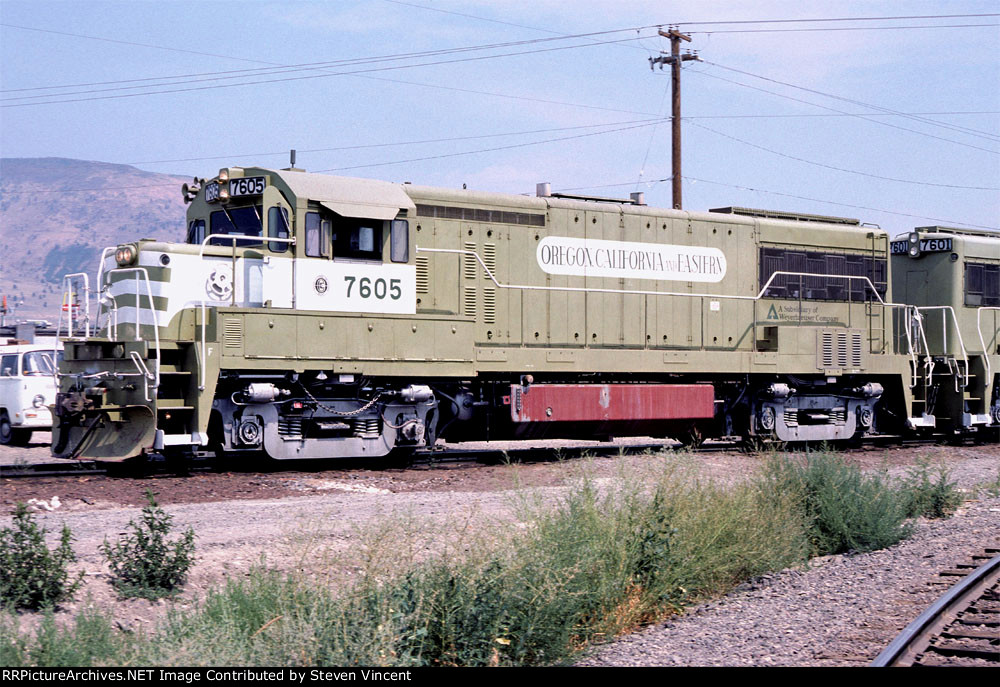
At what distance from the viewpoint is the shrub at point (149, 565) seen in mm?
7348

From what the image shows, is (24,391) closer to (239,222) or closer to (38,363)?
(38,363)

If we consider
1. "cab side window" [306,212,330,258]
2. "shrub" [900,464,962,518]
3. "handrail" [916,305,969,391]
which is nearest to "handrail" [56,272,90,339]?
"cab side window" [306,212,330,258]

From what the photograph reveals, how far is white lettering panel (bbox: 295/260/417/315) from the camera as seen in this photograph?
42.7 feet

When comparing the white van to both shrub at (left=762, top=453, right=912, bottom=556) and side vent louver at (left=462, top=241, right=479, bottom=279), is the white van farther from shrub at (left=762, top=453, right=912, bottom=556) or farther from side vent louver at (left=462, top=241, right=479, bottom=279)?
shrub at (left=762, top=453, right=912, bottom=556)

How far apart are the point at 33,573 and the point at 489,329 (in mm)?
8716

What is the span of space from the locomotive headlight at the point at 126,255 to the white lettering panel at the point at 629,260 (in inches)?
232

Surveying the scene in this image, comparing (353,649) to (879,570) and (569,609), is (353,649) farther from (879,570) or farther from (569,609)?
(879,570)

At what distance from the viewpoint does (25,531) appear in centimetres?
732

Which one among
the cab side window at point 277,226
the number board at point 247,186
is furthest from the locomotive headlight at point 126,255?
the cab side window at point 277,226

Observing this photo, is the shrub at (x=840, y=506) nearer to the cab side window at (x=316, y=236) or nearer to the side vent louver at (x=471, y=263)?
the side vent louver at (x=471, y=263)

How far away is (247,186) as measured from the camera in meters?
13.1

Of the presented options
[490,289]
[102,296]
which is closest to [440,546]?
[490,289]

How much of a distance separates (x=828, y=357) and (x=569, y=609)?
480 inches

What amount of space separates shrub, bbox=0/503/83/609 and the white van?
12149mm
